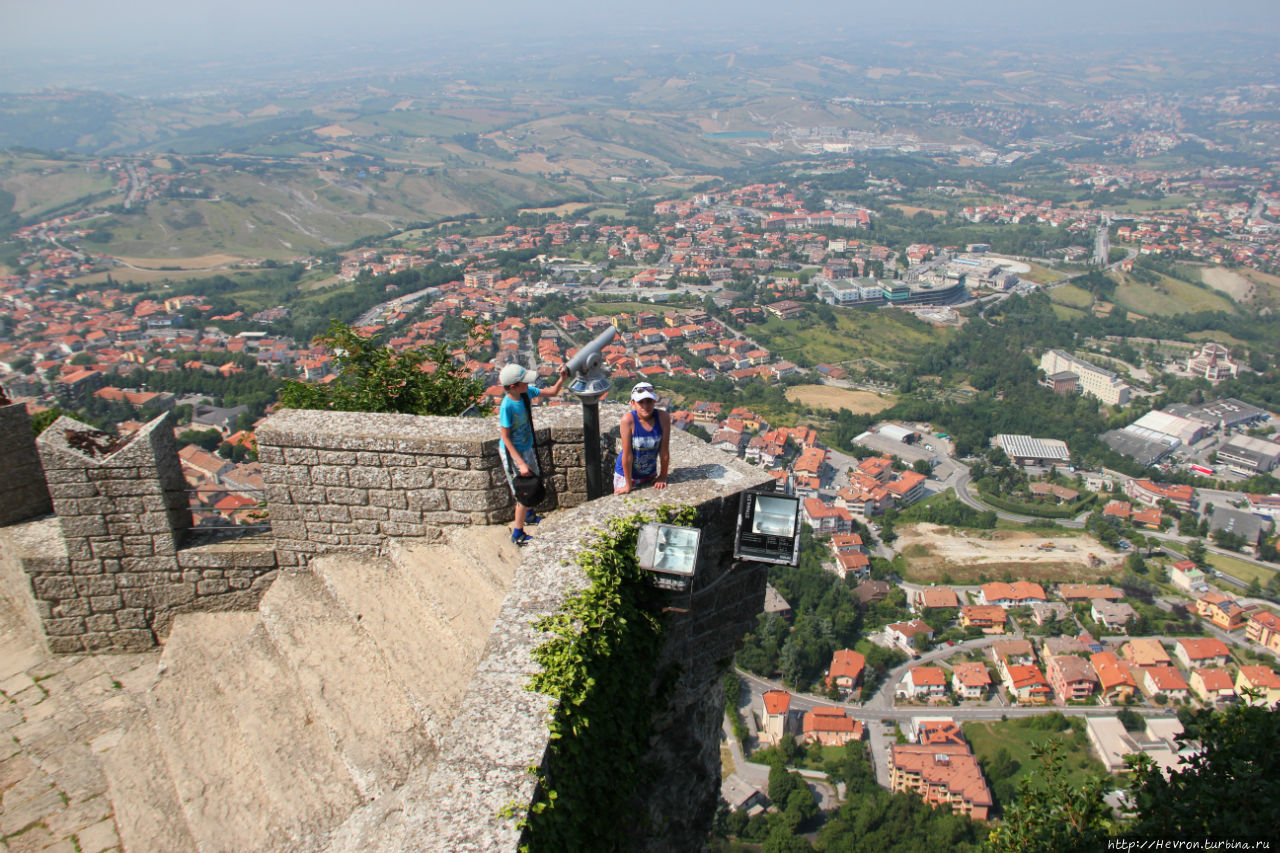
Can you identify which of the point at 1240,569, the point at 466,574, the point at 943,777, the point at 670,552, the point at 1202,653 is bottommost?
the point at 1240,569

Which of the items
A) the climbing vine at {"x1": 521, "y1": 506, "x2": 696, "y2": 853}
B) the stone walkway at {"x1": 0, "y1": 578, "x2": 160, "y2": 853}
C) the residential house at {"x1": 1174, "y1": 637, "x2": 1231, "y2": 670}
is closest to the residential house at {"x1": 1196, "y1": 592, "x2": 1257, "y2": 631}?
the residential house at {"x1": 1174, "y1": 637, "x2": 1231, "y2": 670}

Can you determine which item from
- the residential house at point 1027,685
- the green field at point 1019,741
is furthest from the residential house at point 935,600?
the green field at point 1019,741

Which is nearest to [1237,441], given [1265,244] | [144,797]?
[1265,244]

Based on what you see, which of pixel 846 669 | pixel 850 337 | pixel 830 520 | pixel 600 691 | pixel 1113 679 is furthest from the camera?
pixel 850 337

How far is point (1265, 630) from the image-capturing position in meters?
25.5

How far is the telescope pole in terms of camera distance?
4172mm

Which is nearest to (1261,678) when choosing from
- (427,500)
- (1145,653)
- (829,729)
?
(1145,653)

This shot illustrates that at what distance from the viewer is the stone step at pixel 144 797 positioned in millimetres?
3182

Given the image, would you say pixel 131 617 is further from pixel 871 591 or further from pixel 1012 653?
pixel 871 591

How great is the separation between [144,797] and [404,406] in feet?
11.4

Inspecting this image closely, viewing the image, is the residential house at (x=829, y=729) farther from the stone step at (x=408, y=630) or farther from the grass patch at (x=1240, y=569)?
the stone step at (x=408, y=630)

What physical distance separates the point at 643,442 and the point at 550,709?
1.64 meters

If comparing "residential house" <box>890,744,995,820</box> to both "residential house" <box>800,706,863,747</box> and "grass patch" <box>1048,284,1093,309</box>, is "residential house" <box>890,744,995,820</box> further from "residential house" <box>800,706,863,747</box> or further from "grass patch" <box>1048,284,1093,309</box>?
"grass patch" <box>1048,284,1093,309</box>

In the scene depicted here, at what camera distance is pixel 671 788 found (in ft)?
13.8
